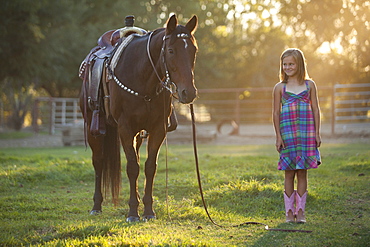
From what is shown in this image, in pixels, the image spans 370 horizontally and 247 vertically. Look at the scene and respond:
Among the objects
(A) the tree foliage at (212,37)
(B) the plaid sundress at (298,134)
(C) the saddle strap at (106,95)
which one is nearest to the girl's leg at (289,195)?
(B) the plaid sundress at (298,134)

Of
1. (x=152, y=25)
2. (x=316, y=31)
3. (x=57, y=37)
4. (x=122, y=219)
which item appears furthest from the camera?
(x=152, y=25)

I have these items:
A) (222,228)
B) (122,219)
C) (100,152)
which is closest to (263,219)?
(222,228)

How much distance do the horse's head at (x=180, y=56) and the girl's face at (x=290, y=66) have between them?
0.91 metres

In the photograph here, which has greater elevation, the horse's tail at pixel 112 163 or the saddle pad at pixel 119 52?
the saddle pad at pixel 119 52

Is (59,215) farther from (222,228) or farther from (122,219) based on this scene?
(222,228)

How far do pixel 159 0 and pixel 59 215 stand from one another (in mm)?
29457

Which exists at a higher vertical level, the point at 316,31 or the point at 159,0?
the point at 159,0

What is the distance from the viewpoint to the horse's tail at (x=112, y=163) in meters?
6.26

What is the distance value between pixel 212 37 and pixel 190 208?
3049 cm

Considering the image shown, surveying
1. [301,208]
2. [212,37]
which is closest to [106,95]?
[301,208]

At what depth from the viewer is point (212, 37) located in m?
35.2

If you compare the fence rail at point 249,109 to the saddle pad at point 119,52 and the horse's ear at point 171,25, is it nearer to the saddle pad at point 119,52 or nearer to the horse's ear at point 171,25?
the saddle pad at point 119,52

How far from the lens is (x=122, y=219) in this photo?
5.31m

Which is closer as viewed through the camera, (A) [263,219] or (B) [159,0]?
(A) [263,219]
